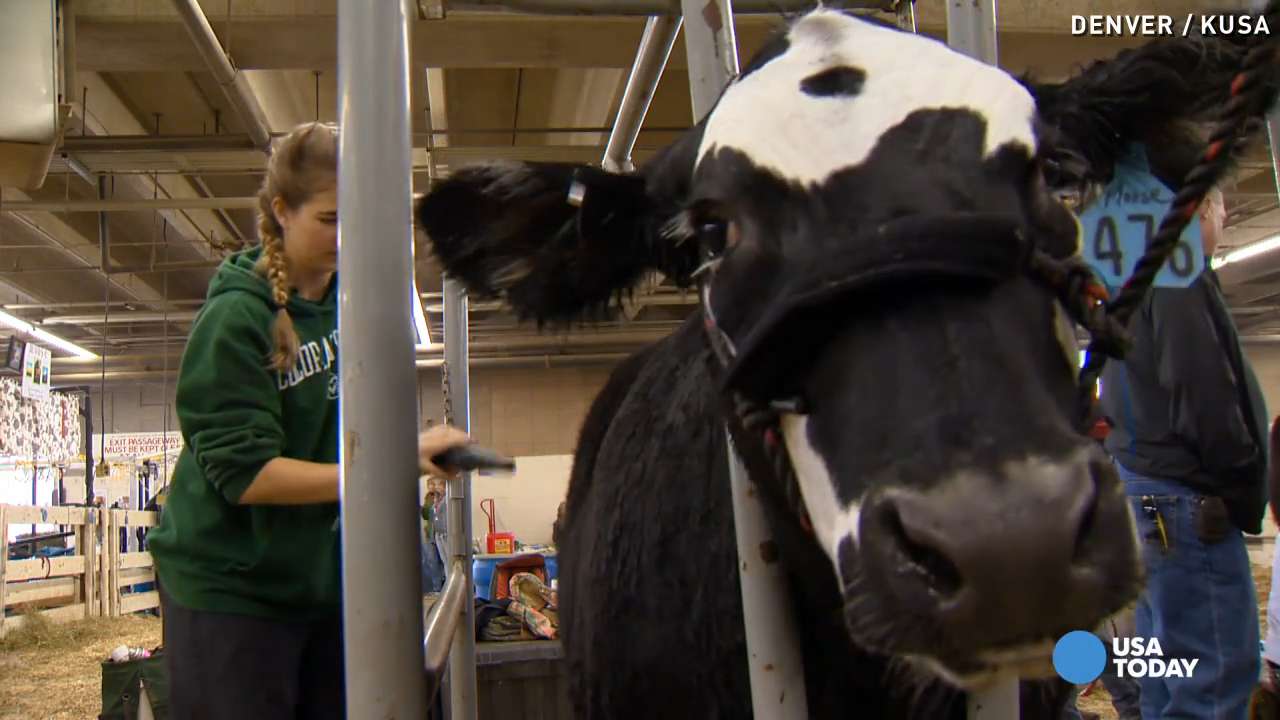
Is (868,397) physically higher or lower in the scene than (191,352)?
lower

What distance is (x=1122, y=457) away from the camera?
2643mm

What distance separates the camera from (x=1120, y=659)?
259 centimetres

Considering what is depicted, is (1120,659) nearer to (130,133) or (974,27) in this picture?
(974,27)

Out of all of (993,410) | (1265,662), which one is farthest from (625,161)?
(1265,662)

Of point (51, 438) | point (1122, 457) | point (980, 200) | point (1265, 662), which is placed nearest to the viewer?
point (980, 200)

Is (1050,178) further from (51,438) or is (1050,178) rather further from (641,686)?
(51,438)

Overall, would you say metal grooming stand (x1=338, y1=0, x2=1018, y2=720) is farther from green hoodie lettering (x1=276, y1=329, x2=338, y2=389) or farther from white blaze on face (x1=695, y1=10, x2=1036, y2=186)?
green hoodie lettering (x1=276, y1=329, x2=338, y2=389)

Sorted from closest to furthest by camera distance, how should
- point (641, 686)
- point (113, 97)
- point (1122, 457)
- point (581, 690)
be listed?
point (641, 686) < point (581, 690) < point (1122, 457) < point (113, 97)

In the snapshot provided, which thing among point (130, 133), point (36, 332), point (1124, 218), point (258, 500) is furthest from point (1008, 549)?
point (36, 332)

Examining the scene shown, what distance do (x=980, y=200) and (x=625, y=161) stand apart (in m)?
2.05

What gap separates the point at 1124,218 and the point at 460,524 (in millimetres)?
2108

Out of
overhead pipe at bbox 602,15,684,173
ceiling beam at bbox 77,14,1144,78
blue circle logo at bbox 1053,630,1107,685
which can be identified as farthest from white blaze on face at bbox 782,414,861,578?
ceiling beam at bbox 77,14,1144,78

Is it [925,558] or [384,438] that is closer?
[925,558]

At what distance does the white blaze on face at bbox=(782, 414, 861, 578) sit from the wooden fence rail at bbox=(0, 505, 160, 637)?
954 cm
